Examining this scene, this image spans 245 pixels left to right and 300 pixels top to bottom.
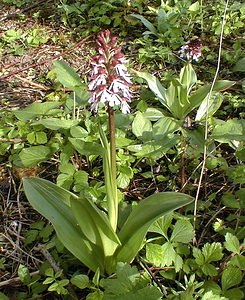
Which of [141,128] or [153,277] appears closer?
[153,277]

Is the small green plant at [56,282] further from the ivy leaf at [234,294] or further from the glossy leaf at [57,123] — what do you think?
the glossy leaf at [57,123]

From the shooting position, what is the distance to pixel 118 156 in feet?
7.76

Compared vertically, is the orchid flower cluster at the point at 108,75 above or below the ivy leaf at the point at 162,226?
above

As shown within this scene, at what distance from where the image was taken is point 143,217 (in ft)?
5.73

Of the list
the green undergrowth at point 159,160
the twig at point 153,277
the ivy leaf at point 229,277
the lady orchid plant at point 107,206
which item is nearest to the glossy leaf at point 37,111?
the green undergrowth at point 159,160

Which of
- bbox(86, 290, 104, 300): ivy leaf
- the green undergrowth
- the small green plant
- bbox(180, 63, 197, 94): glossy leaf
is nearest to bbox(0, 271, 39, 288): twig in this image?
the green undergrowth

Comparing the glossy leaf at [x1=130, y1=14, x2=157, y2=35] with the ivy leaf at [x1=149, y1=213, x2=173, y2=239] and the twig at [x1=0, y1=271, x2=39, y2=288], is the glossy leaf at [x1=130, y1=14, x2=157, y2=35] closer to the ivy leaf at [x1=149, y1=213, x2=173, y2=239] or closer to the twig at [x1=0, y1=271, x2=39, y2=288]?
the ivy leaf at [x1=149, y1=213, x2=173, y2=239]

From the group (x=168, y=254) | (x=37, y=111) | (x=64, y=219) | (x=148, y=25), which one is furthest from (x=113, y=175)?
(x=148, y=25)

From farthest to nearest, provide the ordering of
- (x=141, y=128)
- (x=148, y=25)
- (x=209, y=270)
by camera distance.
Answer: (x=148, y=25) < (x=141, y=128) < (x=209, y=270)

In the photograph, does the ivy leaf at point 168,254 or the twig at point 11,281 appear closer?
the ivy leaf at point 168,254

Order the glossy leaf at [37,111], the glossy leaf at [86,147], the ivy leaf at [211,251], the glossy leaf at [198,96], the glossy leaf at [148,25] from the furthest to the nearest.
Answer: the glossy leaf at [148,25] → the glossy leaf at [198,96] → the glossy leaf at [37,111] → the glossy leaf at [86,147] → the ivy leaf at [211,251]

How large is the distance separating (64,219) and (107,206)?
0.65 ft

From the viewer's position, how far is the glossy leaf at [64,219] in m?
1.86

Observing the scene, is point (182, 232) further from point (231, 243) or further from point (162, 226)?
point (231, 243)
